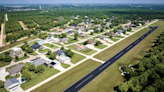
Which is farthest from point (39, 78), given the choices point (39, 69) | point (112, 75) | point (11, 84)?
point (112, 75)

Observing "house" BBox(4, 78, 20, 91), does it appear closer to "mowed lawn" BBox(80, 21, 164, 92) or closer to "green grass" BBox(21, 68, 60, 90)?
"green grass" BBox(21, 68, 60, 90)

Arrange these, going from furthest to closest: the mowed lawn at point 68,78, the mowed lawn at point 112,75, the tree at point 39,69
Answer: the tree at point 39,69 → the mowed lawn at point 68,78 → the mowed lawn at point 112,75

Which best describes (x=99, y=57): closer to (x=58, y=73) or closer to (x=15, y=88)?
(x=58, y=73)

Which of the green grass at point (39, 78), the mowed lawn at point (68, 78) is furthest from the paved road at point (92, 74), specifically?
the green grass at point (39, 78)

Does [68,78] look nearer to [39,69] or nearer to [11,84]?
[39,69]

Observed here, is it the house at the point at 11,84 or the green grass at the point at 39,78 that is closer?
the house at the point at 11,84

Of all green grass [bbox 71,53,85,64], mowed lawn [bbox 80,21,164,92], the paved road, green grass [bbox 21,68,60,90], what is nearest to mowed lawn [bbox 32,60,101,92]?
the paved road

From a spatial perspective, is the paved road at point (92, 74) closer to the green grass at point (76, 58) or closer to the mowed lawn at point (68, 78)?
the mowed lawn at point (68, 78)

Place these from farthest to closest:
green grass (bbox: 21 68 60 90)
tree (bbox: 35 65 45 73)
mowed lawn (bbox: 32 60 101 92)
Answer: tree (bbox: 35 65 45 73)
green grass (bbox: 21 68 60 90)
mowed lawn (bbox: 32 60 101 92)
